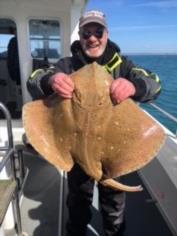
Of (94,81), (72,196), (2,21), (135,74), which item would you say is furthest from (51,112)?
(2,21)

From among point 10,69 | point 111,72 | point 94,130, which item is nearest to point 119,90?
point 94,130

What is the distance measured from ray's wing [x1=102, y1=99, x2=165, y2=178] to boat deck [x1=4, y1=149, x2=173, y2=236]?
154 centimetres

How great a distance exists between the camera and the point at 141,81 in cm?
219

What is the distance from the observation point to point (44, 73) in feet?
7.64

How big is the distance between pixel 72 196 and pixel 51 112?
37.6 inches

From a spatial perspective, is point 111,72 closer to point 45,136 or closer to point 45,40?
point 45,136

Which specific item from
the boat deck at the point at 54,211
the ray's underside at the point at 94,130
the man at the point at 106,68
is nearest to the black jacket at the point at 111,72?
the man at the point at 106,68

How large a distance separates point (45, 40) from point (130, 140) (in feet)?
11.5

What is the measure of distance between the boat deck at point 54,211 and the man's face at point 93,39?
71.8 inches

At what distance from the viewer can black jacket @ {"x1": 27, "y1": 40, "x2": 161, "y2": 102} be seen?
2221mm

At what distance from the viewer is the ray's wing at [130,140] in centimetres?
189

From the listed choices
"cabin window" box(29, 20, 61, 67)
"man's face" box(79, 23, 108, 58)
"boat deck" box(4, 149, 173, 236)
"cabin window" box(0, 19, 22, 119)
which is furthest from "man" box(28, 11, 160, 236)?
"cabin window" box(0, 19, 22, 119)

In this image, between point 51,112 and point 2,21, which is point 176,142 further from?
point 2,21

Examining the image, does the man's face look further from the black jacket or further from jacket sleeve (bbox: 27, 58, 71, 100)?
jacket sleeve (bbox: 27, 58, 71, 100)
